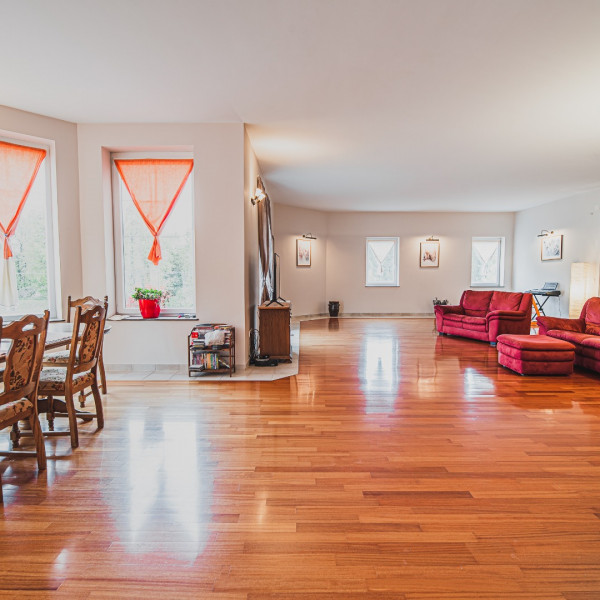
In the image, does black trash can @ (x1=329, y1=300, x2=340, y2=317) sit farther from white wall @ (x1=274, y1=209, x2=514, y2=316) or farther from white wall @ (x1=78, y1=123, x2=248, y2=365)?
white wall @ (x1=78, y1=123, x2=248, y2=365)

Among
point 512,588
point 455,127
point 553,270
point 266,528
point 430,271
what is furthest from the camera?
point 430,271

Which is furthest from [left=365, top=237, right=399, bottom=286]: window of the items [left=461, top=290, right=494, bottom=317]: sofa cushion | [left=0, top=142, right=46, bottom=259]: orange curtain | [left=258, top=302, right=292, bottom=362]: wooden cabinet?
[left=0, top=142, right=46, bottom=259]: orange curtain

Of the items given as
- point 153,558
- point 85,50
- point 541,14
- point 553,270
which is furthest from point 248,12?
point 553,270

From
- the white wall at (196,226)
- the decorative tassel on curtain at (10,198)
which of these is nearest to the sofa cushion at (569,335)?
the white wall at (196,226)

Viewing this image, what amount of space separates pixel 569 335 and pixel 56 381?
20.1ft

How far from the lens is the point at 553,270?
9.73 metres

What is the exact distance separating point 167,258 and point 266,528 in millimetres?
4083

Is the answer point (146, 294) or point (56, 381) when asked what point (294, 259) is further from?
point (56, 381)

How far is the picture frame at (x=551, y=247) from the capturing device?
9.45 meters

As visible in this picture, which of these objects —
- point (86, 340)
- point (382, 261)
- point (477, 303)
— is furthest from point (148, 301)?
point (382, 261)

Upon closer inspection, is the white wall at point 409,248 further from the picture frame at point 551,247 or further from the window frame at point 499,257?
the picture frame at point 551,247

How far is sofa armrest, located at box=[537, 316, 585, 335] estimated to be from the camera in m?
5.71

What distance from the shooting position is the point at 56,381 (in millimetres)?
2910

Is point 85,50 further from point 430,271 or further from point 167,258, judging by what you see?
point 430,271
